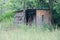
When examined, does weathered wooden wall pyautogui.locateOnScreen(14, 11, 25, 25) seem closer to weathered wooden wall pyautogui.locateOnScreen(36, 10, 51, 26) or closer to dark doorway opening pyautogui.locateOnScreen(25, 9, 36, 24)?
dark doorway opening pyautogui.locateOnScreen(25, 9, 36, 24)

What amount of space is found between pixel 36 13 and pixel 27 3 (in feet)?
24.1

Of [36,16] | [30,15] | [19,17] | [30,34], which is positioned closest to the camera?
[30,34]

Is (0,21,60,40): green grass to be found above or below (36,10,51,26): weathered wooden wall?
above

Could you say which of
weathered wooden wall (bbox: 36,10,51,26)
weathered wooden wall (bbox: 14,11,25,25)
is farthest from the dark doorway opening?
weathered wooden wall (bbox: 36,10,51,26)

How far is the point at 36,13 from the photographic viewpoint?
89.3ft

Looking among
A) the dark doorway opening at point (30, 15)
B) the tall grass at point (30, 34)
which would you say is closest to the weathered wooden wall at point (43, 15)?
the dark doorway opening at point (30, 15)

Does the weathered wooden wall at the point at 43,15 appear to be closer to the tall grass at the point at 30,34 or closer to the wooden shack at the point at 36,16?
the wooden shack at the point at 36,16

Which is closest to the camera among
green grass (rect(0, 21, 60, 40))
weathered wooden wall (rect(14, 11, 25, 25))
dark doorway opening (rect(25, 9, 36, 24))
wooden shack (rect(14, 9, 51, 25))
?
green grass (rect(0, 21, 60, 40))

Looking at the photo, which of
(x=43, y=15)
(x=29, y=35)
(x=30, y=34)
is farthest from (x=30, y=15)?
(x=29, y=35)

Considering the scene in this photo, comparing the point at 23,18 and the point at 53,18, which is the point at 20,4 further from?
the point at 53,18

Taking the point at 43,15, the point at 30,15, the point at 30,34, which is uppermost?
the point at 30,34

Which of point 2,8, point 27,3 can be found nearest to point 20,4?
point 27,3

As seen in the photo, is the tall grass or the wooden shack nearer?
the tall grass

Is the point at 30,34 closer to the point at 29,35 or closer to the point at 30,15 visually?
the point at 29,35
